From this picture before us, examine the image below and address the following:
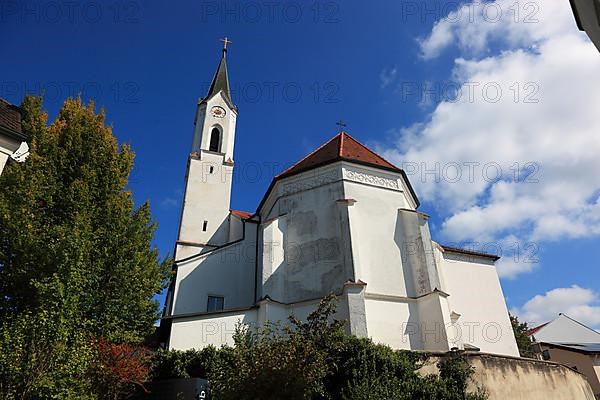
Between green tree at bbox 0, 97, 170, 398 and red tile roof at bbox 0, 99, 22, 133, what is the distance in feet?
1.50

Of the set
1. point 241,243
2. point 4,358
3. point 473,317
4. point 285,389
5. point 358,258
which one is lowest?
point 285,389

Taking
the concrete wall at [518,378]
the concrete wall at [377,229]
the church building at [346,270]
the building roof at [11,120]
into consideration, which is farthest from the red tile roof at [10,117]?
the concrete wall at [518,378]

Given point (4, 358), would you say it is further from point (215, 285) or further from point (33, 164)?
point (215, 285)

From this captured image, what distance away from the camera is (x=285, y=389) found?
29.1ft

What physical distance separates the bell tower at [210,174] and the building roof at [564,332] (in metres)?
33.7

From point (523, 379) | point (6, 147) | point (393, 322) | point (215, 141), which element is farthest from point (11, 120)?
point (523, 379)

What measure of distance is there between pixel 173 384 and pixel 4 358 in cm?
449

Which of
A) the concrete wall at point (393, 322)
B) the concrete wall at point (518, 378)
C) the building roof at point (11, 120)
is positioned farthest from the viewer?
the concrete wall at point (393, 322)

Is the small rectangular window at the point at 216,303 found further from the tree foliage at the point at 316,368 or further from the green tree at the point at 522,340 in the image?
the green tree at the point at 522,340

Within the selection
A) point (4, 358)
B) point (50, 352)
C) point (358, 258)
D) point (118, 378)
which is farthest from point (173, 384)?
point (358, 258)

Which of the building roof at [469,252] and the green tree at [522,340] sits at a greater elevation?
the building roof at [469,252]

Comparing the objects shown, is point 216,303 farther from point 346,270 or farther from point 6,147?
point 6,147

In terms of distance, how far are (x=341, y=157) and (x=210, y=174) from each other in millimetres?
12011

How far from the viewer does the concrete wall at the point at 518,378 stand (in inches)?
513
